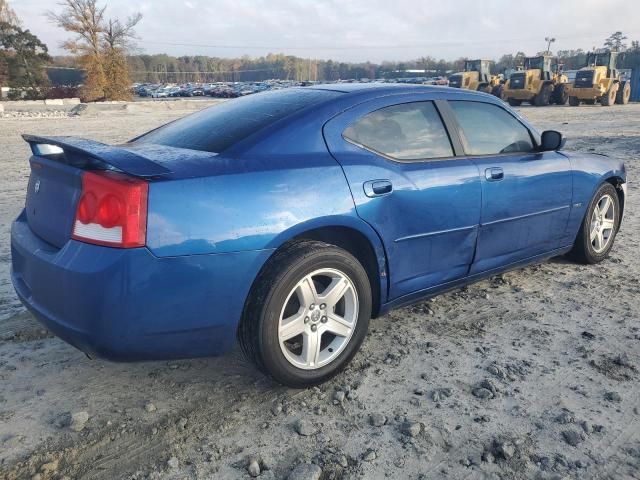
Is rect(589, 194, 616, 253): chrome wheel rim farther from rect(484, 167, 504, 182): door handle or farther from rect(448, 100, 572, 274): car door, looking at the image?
rect(484, 167, 504, 182): door handle

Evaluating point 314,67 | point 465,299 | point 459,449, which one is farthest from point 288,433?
point 314,67

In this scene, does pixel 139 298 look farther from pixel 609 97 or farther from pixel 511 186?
pixel 609 97

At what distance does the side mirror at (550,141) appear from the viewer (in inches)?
154

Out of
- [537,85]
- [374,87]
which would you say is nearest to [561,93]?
[537,85]

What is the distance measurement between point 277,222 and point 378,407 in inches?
39.6

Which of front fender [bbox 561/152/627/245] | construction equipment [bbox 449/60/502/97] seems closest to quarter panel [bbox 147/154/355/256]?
front fender [bbox 561/152/627/245]

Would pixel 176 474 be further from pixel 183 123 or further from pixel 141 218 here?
pixel 183 123

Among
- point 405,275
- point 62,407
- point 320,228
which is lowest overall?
point 62,407

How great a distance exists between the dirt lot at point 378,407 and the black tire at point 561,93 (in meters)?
29.5

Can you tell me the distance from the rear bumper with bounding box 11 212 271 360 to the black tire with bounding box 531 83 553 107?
101ft

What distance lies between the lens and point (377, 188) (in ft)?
9.41

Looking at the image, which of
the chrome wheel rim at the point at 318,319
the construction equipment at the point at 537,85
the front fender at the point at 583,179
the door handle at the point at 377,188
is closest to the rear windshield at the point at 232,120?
the door handle at the point at 377,188

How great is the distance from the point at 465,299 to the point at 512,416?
1.45m

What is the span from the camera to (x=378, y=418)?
99.0 inches
